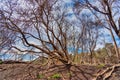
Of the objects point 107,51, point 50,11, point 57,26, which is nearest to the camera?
point 50,11

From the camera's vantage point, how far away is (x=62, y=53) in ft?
43.2

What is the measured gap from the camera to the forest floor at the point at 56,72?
10.6 m

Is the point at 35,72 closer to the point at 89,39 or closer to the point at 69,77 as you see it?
the point at 69,77

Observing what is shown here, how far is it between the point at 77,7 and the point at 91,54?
13.8 m

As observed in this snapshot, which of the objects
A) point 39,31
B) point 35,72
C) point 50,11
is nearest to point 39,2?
point 50,11

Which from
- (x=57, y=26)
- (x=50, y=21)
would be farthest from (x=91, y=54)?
(x=50, y=21)

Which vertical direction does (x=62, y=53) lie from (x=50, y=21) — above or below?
below

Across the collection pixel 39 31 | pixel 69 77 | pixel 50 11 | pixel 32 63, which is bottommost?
pixel 69 77

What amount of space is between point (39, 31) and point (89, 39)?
52.0 feet

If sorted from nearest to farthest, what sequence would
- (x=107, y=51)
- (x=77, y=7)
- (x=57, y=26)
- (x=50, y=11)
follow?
(x=50, y=11) → (x=77, y=7) → (x=57, y=26) → (x=107, y=51)

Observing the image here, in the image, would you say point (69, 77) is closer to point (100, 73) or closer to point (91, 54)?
point (100, 73)

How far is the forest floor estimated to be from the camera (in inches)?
418

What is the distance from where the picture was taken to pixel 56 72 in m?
11.1

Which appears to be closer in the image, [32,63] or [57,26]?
[32,63]
